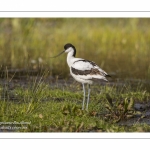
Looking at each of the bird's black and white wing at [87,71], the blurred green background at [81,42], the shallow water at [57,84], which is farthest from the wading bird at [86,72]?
the blurred green background at [81,42]

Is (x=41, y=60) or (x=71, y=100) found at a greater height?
(x=41, y=60)

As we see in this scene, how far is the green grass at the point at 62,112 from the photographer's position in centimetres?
568

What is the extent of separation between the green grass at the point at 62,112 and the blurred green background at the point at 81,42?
1.04 m

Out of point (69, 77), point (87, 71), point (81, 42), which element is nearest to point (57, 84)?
point (69, 77)

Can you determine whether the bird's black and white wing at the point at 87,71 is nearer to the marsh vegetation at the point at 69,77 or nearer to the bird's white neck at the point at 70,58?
the bird's white neck at the point at 70,58

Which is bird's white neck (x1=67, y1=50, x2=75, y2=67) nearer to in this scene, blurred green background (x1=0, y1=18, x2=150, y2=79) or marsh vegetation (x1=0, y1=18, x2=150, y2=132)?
marsh vegetation (x1=0, y1=18, x2=150, y2=132)

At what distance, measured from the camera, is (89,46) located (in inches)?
343

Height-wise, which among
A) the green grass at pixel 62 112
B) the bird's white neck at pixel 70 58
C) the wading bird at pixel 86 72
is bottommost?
the green grass at pixel 62 112

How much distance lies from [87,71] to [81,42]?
275 centimetres

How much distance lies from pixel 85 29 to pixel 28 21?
4.09ft

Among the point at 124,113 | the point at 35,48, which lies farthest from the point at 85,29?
the point at 124,113
